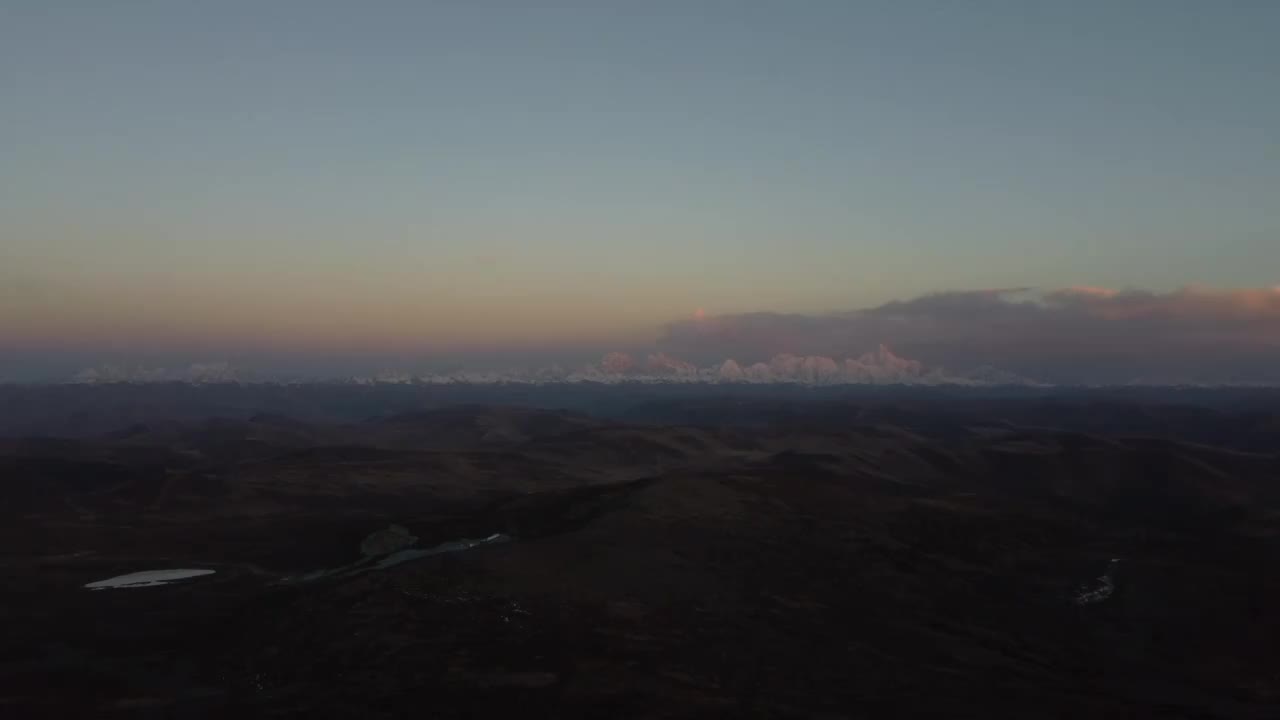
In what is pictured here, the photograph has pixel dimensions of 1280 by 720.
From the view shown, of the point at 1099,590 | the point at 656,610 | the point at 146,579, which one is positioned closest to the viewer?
the point at 656,610

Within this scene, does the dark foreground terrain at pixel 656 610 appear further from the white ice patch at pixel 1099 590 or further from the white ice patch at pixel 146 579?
the white ice patch at pixel 146 579

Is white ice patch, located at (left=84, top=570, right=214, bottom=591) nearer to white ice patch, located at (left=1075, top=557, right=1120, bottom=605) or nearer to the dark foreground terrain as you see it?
the dark foreground terrain

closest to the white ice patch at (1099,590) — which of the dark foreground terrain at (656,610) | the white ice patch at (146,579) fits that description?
the dark foreground terrain at (656,610)

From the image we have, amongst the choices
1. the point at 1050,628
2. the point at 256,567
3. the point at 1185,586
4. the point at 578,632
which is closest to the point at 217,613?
the point at 256,567

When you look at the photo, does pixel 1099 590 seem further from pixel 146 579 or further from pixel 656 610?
pixel 146 579

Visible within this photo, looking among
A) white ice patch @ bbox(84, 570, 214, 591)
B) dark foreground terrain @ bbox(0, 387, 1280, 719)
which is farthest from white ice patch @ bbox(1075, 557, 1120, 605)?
white ice patch @ bbox(84, 570, 214, 591)

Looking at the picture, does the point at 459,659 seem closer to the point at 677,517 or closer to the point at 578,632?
the point at 578,632

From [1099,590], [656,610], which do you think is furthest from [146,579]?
[1099,590]

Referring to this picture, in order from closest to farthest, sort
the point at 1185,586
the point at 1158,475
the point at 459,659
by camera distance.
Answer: the point at 459,659, the point at 1185,586, the point at 1158,475
